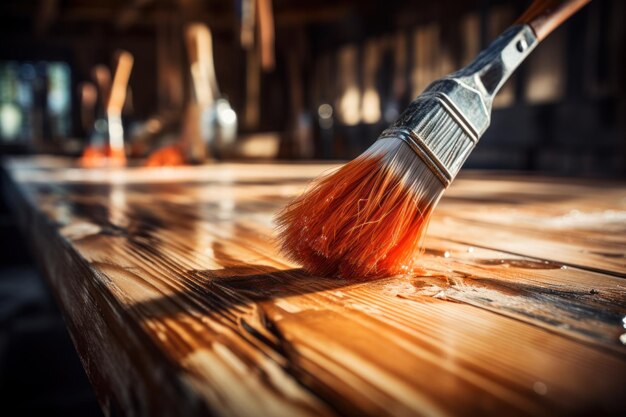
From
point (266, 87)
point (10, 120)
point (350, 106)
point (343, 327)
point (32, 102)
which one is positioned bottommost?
point (343, 327)

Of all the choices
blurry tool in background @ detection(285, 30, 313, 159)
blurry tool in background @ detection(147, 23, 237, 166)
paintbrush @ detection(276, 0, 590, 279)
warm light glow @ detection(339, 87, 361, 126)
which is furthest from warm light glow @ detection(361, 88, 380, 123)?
paintbrush @ detection(276, 0, 590, 279)

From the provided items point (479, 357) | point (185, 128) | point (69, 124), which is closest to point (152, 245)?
point (479, 357)

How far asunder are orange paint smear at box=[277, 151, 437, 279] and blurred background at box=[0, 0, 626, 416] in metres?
1.73

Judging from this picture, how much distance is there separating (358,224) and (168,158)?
4.65m

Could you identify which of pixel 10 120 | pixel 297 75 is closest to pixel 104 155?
pixel 297 75

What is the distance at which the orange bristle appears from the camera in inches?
27.6

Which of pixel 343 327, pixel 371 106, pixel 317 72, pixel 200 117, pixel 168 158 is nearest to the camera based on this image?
pixel 343 327

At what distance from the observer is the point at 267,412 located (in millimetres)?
335

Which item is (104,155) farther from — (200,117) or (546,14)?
(546,14)

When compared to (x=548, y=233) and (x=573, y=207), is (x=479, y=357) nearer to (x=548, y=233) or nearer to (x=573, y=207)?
(x=548, y=233)

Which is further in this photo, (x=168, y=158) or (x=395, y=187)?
(x=168, y=158)

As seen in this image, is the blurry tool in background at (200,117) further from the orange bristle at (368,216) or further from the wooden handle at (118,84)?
the orange bristle at (368,216)

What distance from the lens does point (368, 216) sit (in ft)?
2.32

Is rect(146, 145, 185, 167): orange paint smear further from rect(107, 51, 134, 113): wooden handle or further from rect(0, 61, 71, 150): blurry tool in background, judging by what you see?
rect(0, 61, 71, 150): blurry tool in background
